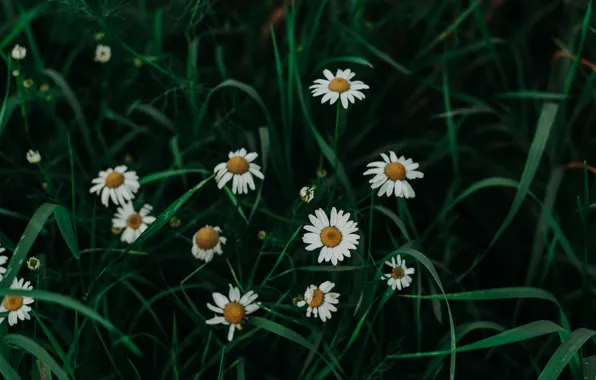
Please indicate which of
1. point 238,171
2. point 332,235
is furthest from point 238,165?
point 332,235

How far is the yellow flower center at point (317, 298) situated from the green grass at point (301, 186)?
0.05m

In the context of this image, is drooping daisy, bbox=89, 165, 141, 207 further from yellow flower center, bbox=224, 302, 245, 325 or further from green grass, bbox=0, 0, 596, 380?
yellow flower center, bbox=224, 302, 245, 325

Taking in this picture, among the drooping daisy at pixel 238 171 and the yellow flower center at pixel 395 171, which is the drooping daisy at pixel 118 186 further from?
the yellow flower center at pixel 395 171

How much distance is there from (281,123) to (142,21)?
0.55 metres

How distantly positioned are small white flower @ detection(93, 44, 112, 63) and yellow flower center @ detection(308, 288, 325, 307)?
0.95m

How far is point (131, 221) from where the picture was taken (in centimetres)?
150

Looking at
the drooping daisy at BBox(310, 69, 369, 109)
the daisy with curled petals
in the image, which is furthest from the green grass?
the drooping daisy at BBox(310, 69, 369, 109)

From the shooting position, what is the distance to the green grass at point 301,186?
1.36 m

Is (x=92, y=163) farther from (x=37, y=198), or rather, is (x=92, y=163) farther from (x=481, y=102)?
(x=481, y=102)

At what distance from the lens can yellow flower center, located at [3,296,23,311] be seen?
125 cm

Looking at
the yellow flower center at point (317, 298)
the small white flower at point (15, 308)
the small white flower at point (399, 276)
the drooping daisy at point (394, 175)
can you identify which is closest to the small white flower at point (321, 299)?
the yellow flower center at point (317, 298)

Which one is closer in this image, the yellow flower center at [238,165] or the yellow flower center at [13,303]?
the yellow flower center at [13,303]

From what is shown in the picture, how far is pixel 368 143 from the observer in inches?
71.2

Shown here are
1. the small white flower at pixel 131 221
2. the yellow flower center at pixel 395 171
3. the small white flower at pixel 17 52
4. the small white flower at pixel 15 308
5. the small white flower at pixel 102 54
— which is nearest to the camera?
the small white flower at pixel 15 308
